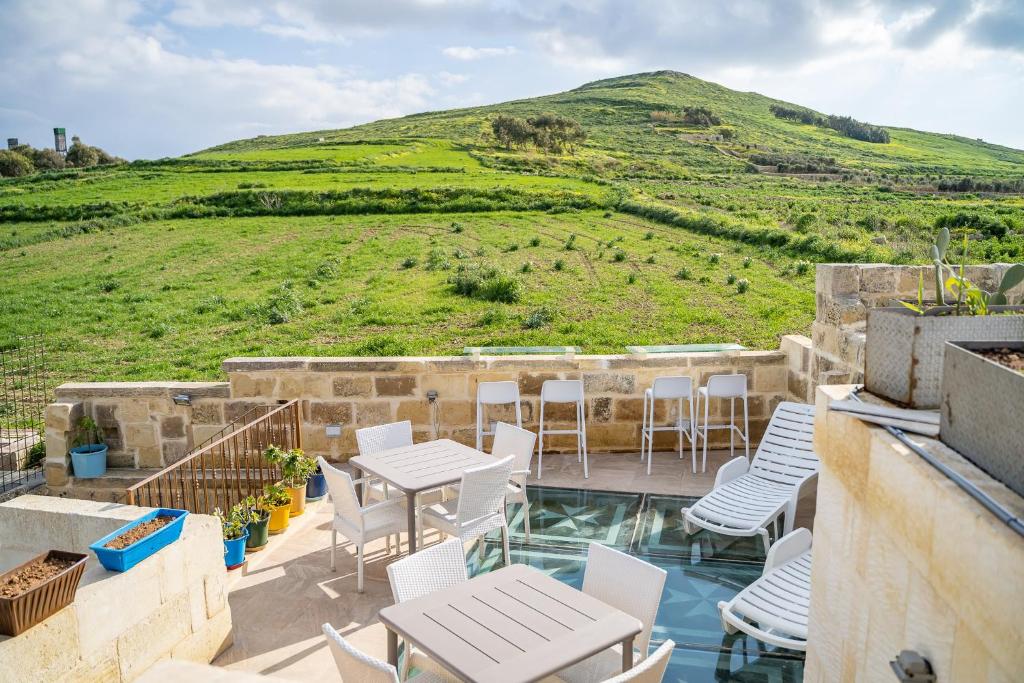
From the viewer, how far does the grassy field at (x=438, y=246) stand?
1298 centimetres

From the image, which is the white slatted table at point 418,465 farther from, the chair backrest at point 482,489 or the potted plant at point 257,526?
the potted plant at point 257,526

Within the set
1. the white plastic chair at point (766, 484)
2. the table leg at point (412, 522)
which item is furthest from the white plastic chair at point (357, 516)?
the white plastic chair at point (766, 484)

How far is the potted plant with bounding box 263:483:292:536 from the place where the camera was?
509 centimetres

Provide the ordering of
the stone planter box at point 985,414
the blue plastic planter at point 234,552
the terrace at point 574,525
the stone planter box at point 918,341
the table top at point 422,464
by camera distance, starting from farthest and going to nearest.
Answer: the blue plastic planter at point 234,552 < the table top at point 422,464 < the stone planter box at point 918,341 < the terrace at point 574,525 < the stone planter box at point 985,414

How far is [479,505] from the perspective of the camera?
13.8 ft

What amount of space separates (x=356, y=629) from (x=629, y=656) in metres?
1.84

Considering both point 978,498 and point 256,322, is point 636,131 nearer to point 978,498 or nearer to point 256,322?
point 256,322

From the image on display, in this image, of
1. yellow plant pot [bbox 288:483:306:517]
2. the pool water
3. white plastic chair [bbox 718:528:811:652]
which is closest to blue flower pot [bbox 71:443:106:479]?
yellow plant pot [bbox 288:483:306:517]

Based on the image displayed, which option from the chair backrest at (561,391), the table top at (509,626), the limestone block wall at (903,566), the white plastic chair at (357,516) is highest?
the limestone block wall at (903,566)

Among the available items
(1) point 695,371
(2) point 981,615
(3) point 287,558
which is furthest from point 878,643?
(1) point 695,371

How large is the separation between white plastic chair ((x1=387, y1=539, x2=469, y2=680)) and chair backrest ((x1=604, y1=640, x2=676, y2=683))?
967 millimetres

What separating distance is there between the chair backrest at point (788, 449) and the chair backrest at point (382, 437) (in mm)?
2597

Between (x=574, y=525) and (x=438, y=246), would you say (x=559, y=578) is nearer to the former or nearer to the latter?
(x=574, y=525)

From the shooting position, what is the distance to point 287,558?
4.80 m
